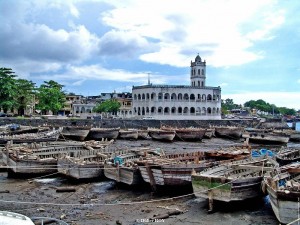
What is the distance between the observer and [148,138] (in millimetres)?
66000

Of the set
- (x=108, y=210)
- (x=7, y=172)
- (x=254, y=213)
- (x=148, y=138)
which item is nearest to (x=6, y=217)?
(x=108, y=210)

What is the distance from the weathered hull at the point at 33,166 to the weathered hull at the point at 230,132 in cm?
4819

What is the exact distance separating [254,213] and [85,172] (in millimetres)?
11209

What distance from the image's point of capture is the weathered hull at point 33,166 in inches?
1030

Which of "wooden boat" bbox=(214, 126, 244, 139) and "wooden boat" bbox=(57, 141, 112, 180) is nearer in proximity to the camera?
"wooden boat" bbox=(57, 141, 112, 180)

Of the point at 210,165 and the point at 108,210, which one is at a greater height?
the point at 210,165

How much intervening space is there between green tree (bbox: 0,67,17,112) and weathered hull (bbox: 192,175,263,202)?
6563 cm

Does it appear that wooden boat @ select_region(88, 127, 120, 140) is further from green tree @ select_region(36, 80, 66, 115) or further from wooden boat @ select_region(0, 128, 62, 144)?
green tree @ select_region(36, 80, 66, 115)

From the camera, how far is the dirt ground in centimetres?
1756

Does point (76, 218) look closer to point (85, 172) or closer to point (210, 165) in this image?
point (85, 172)

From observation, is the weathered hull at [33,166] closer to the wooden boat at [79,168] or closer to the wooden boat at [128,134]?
the wooden boat at [79,168]

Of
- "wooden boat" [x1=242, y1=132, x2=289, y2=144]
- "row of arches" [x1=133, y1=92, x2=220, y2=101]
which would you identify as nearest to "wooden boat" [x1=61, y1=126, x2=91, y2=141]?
"wooden boat" [x1=242, y1=132, x2=289, y2=144]

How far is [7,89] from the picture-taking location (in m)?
75.9

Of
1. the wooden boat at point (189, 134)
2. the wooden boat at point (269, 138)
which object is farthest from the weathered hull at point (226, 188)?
the wooden boat at point (189, 134)
